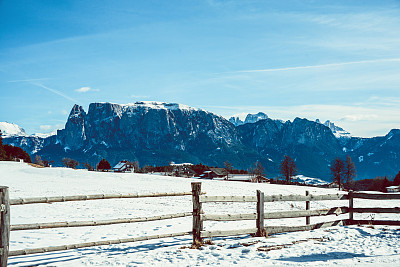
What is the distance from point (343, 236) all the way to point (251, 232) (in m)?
3.46

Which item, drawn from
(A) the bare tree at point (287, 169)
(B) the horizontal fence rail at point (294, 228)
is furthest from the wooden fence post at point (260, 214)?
(A) the bare tree at point (287, 169)

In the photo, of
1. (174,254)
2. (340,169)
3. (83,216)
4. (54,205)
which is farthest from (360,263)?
(340,169)

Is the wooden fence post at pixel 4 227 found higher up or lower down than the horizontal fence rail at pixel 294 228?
higher up

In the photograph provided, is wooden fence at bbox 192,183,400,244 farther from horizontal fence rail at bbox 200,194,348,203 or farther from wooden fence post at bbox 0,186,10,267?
wooden fence post at bbox 0,186,10,267

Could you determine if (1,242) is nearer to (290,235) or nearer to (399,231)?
(290,235)

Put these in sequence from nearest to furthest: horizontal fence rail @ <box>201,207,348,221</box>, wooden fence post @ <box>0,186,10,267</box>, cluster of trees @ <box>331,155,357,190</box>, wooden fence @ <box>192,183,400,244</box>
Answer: wooden fence post @ <box>0,186,10,267</box>, wooden fence @ <box>192,183,400,244</box>, horizontal fence rail @ <box>201,207,348,221</box>, cluster of trees @ <box>331,155,357,190</box>

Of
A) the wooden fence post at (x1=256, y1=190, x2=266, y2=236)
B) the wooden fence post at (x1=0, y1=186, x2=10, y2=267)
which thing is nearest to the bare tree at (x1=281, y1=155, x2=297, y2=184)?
the wooden fence post at (x1=256, y1=190, x2=266, y2=236)

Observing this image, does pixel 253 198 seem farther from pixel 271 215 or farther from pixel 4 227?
pixel 4 227

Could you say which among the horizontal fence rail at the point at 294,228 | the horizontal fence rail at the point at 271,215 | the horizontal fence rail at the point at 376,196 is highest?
the horizontal fence rail at the point at 376,196

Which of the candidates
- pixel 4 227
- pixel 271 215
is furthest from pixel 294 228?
pixel 4 227

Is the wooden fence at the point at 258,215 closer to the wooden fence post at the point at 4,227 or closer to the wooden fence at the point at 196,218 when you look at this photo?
the wooden fence at the point at 196,218

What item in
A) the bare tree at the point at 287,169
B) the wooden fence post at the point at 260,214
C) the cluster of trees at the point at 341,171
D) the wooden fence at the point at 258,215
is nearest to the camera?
the wooden fence at the point at 258,215

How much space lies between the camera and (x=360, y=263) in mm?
9609

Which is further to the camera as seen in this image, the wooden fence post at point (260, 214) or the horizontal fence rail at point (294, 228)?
the horizontal fence rail at point (294, 228)
